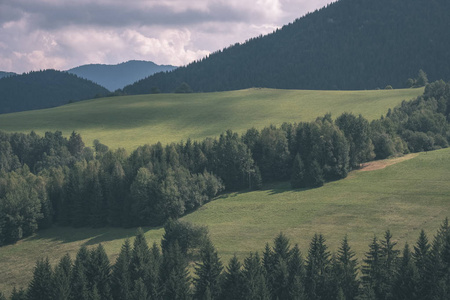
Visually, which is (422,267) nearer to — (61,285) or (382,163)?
(61,285)

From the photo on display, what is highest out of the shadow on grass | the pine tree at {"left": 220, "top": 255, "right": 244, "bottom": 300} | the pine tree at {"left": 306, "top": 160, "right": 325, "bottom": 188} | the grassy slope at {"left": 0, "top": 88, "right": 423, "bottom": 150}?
the grassy slope at {"left": 0, "top": 88, "right": 423, "bottom": 150}

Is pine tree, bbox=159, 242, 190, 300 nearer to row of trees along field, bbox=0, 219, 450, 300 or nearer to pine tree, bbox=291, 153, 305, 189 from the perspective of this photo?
row of trees along field, bbox=0, 219, 450, 300

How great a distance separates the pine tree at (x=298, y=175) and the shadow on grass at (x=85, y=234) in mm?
31206

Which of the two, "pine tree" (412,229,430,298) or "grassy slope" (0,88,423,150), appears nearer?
"pine tree" (412,229,430,298)

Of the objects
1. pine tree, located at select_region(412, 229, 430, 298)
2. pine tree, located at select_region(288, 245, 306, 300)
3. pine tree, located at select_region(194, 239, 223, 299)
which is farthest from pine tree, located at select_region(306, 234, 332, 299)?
pine tree, located at select_region(194, 239, 223, 299)

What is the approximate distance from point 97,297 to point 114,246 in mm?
32310

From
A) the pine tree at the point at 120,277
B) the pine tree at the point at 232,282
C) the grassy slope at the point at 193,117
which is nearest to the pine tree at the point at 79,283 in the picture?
the pine tree at the point at 120,277

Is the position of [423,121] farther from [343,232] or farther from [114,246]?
[114,246]

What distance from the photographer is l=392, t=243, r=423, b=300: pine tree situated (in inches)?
1975

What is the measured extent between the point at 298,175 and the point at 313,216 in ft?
67.9

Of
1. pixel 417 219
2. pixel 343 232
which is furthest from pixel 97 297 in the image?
pixel 417 219

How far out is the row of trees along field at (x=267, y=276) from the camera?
51.1 m

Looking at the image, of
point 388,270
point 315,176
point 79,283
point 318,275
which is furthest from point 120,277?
point 315,176

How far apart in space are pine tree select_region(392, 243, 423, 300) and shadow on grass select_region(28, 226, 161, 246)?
178ft
